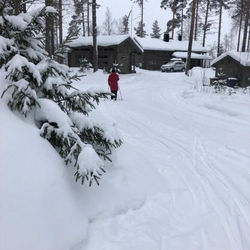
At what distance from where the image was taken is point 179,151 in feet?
22.0

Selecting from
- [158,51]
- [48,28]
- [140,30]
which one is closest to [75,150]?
[48,28]

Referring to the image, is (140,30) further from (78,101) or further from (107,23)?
(78,101)

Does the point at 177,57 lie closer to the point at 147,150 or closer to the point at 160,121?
the point at 160,121

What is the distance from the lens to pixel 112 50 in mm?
31078

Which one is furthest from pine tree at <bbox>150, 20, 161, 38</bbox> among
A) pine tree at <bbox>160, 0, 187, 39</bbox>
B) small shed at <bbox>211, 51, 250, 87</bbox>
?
small shed at <bbox>211, 51, 250, 87</bbox>

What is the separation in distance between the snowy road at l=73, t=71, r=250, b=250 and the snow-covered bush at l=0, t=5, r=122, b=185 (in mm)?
602

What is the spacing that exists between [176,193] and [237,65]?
799 inches

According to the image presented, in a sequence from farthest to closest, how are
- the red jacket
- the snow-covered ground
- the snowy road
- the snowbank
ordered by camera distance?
the red jacket → the snowy road → the snow-covered ground → the snowbank

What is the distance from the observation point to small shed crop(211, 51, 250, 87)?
21630 mm

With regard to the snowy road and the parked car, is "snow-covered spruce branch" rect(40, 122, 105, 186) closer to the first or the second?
the snowy road

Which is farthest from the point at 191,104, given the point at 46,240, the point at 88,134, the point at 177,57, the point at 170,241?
the point at 177,57

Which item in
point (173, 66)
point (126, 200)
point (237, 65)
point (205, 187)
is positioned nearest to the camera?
point (126, 200)

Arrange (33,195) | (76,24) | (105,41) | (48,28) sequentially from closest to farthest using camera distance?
(33,195)
(48,28)
(76,24)
(105,41)

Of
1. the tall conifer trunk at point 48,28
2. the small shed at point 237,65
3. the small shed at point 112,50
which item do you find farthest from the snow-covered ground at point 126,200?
the small shed at point 112,50
